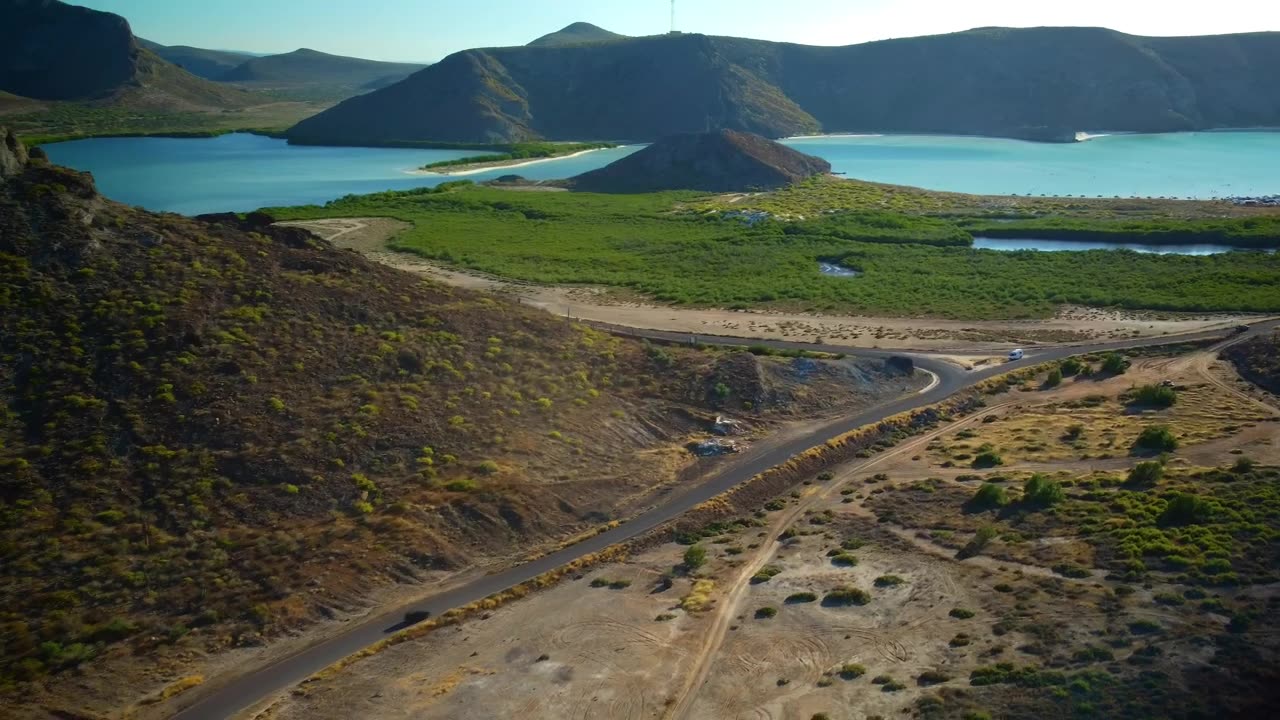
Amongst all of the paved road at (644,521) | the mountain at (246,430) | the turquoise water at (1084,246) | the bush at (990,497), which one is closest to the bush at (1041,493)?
the bush at (990,497)

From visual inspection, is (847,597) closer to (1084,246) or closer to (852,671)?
(852,671)

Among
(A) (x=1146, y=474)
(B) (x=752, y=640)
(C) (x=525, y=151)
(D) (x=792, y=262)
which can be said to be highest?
(C) (x=525, y=151)

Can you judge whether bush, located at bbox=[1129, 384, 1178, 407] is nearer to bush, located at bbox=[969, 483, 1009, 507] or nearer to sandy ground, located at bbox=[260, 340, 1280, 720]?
bush, located at bbox=[969, 483, 1009, 507]

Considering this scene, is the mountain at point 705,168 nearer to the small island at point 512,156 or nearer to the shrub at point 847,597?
the small island at point 512,156

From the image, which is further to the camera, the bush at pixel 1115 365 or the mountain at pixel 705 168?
the mountain at pixel 705 168

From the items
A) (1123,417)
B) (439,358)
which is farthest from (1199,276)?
(439,358)

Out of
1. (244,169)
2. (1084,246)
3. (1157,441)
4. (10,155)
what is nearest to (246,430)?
(10,155)
